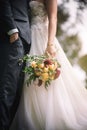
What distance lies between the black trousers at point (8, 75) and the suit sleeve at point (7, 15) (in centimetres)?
11

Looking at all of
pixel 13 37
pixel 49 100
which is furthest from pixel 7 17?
pixel 49 100

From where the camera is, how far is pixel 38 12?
3250 millimetres

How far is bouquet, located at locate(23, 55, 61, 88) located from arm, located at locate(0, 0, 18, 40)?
22 centimetres

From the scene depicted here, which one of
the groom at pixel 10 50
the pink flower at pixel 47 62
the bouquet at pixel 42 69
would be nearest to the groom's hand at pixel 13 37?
the groom at pixel 10 50

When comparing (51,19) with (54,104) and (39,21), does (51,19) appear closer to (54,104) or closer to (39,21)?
(39,21)

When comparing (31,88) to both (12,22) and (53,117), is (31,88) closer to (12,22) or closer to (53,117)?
(53,117)

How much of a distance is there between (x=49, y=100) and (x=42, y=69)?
0.90ft

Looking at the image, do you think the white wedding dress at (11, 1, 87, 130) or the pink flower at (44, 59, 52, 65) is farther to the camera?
the white wedding dress at (11, 1, 87, 130)

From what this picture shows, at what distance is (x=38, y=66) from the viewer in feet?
9.92

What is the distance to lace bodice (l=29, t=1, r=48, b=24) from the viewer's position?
3246mm

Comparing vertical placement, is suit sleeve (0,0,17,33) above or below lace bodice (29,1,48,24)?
below

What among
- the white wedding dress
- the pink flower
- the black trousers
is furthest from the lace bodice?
the pink flower

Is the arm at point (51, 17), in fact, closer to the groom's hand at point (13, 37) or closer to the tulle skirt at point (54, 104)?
the tulle skirt at point (54, 104)

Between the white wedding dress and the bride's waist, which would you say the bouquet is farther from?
the bride's waist
